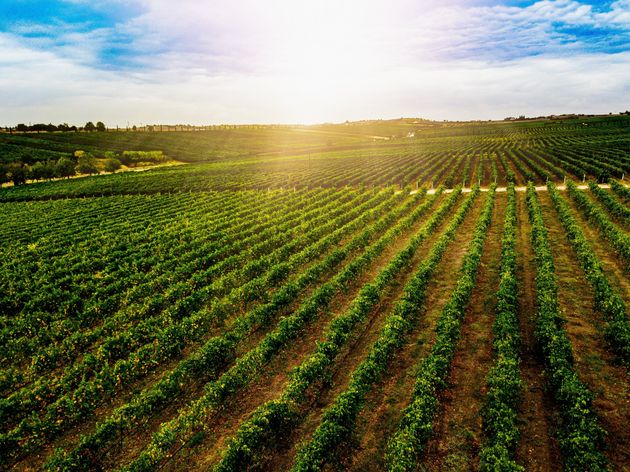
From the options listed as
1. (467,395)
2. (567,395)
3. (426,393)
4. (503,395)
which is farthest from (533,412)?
(426,393)

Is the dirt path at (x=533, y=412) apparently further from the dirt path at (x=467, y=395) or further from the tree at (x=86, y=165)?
the tree at (x=86, y=165)

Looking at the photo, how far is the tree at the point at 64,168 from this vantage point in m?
85.2

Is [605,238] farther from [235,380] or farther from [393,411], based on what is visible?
[235,380]

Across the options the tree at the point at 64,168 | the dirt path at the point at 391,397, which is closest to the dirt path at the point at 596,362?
the dirt path at the point at 391,397

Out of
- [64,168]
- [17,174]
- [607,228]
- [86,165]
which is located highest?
[86,165]

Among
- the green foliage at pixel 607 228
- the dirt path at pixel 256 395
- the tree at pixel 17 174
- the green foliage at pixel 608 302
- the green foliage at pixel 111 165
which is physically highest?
the green foliage at pixel 111 165

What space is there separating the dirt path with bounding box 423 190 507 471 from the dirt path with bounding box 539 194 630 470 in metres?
2.79

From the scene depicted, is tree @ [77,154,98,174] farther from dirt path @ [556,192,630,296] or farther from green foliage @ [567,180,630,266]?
dirt path @ [556,192,630,296]

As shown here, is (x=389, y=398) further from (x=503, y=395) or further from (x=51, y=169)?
(x=51, y=169)

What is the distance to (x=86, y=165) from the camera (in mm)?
Answer: 92500

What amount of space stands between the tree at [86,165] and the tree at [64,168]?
3.10 m

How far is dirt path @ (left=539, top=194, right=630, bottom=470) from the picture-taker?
852 centimetres

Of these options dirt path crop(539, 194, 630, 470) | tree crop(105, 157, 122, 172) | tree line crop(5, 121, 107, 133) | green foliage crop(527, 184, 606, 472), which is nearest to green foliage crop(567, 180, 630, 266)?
dirt path crop(539, 194, 630, 470)

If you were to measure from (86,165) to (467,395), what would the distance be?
109586mm
